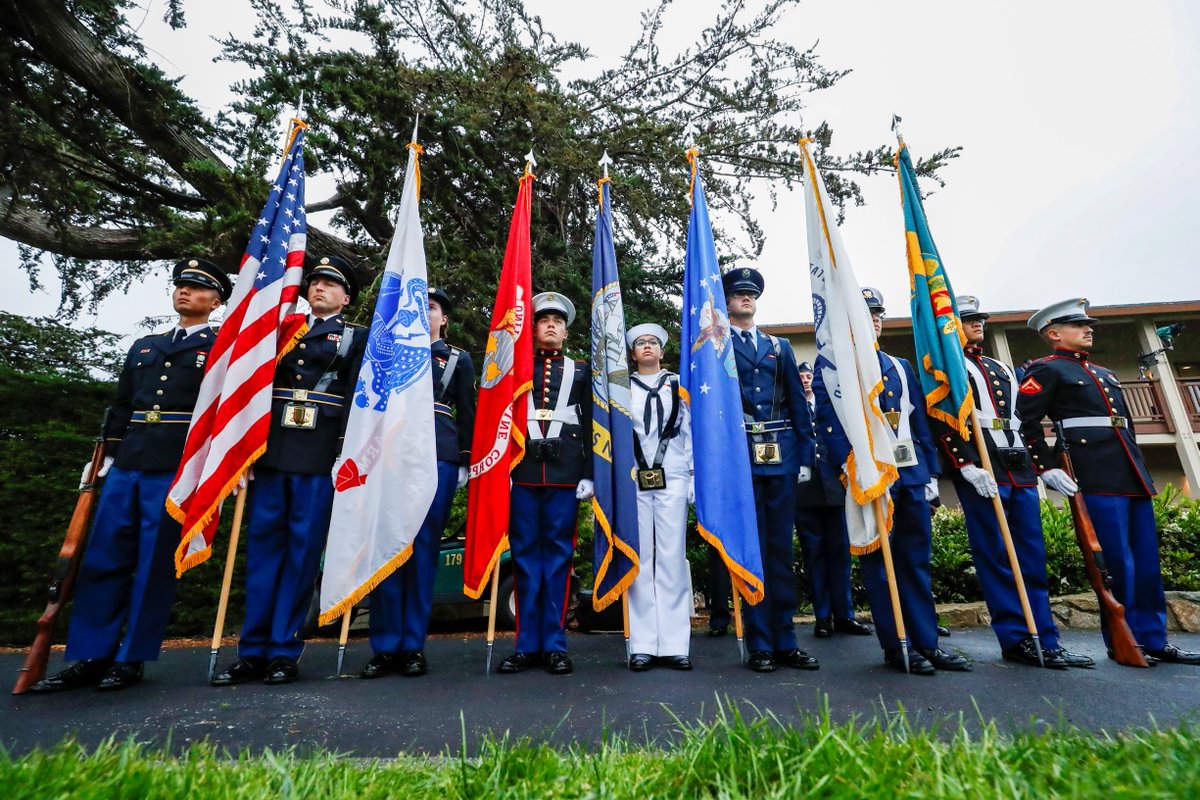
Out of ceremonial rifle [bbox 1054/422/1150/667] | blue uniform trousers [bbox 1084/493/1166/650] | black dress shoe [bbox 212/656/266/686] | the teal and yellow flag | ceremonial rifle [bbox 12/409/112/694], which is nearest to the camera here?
ceremonial rifle [bbox 12/409/112/694]

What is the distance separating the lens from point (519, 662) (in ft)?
11.7

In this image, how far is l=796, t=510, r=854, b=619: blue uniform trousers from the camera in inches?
196

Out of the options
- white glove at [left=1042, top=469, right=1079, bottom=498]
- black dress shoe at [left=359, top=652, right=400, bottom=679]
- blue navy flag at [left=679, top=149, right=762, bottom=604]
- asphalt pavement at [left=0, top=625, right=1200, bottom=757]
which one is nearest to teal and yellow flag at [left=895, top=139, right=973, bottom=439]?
white glove at [left=1042, top=469, right=1079, bottom=498]

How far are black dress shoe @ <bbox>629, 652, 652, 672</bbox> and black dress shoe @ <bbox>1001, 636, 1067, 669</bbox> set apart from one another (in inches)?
85.1

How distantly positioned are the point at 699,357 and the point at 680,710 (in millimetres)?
2234

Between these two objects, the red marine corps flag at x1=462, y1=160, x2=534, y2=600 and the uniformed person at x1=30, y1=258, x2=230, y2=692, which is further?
the red marine corps flag at x1=462, y1=160, x2=534, y2=600

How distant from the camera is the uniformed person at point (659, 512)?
3650 millimetres

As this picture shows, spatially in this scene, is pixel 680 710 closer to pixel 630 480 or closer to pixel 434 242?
pixel 630 480

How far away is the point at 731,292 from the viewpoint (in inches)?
171

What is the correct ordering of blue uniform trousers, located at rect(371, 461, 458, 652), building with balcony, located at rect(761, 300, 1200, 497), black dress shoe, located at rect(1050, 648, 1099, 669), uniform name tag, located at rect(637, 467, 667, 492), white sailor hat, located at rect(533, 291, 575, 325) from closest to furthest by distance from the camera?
black dress shoe, located at rect(1050, 648, 1099, 669)
blue uniform trousers, located at rect(371, 461, 458, 652)
uniform name tag, located at rect(637, 467, 667, 492)
white sailor hat, located at rect(533, 291, 575, 325)
building with balcony, located at rect(761, 300, 1200, 497)

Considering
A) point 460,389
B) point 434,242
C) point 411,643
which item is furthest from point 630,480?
point 434,242

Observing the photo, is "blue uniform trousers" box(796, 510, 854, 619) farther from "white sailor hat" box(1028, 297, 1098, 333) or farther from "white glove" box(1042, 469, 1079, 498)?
"white sailor hat" box(1028, 297, 1098, 333)

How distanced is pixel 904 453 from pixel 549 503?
2.20 meters

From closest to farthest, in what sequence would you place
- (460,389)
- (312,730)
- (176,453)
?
(312,730), (176,453), (460,389)
